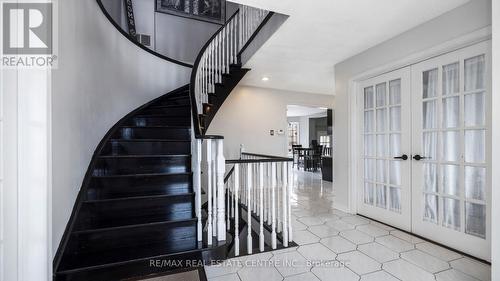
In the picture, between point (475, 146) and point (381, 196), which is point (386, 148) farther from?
point (475, 146)

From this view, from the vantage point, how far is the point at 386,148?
118 inches

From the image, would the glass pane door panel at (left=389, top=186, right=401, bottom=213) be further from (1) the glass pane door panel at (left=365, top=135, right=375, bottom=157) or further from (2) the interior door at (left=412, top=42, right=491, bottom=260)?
(1) the glass pane door panel at (left=365, top=135, right=375, bottom=157)

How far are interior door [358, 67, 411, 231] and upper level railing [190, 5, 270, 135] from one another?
1912 mm

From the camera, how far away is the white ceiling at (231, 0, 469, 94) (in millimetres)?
2115

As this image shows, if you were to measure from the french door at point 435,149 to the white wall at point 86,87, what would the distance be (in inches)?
135

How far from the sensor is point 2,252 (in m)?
1.08

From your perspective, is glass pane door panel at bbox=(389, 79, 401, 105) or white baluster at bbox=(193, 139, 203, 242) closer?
white baluster at bbox=(193, 139, 203, 242)

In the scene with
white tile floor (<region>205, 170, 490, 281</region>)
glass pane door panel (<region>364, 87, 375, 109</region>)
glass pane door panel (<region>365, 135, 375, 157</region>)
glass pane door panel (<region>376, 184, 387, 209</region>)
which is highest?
glass pane door panel (<region>364, 87, 375, 109</region>)

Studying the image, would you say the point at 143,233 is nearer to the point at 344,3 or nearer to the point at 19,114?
the point at 19,114

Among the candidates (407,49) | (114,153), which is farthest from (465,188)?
(114,153)

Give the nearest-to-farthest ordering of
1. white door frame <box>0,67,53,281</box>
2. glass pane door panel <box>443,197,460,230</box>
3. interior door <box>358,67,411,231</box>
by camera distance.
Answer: white door frame <box>0,67,53,281</box>, glass pane door panel <box>443,197,460,230</box>, interior door <box>358,67,411,231</box>

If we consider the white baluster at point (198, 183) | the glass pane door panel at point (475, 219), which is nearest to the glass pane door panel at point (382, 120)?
the glass pane door panel at point (475, 219)

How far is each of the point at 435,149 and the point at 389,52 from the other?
128 cm
